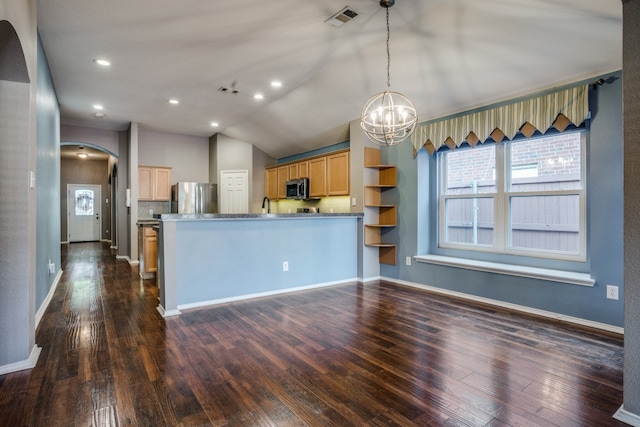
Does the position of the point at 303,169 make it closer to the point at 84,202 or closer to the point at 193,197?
the point at 193,197

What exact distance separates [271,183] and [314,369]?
19.0 feet

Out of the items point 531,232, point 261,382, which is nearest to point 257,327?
point 261,382

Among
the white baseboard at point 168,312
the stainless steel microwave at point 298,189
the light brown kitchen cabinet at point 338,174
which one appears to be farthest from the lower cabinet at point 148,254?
the light brown kitchen cabinet at point 338,174

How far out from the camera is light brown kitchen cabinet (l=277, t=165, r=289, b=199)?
7203mm

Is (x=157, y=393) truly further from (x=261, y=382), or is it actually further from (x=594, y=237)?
(x=594, y=237)

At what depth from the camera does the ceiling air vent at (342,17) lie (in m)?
2.89

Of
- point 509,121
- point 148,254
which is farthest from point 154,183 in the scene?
point 509,121

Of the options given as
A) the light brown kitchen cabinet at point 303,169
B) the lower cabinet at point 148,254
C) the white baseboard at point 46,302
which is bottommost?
the white baseboard at point 46,302

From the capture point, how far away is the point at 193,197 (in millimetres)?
7027

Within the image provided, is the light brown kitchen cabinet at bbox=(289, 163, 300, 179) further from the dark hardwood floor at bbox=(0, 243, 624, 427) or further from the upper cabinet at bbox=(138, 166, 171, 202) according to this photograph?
the dark hardwood floor at bbox=(0, 243, 624, 427)

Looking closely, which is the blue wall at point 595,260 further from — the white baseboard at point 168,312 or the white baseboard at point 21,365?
the white baseboard at point 21,365

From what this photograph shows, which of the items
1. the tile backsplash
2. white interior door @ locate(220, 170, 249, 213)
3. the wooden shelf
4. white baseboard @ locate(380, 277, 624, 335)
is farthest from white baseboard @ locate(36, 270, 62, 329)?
white baseboard @ locate(380, 277, 624, 335)

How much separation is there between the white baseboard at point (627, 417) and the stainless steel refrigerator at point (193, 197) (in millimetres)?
6827

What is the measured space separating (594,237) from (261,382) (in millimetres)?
3320
